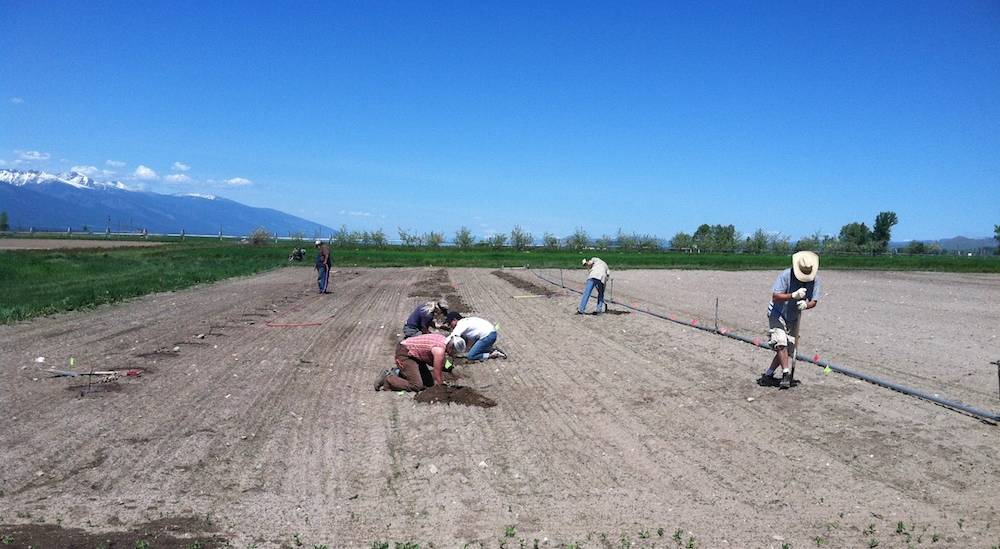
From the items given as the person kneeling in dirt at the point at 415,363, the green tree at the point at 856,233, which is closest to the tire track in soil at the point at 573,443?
the person kneeling in dirt at the point at 415,363

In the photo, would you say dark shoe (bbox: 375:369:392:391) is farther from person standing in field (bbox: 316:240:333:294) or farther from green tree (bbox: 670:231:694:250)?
green tree (bbox: 670:231:694:250)

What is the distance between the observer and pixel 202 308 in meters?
20.8

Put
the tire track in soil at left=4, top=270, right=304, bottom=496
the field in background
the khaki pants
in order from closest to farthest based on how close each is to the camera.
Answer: the tire track in soil at left=4, top=270, right=304, bottom=496
the khaki pants
the field in background

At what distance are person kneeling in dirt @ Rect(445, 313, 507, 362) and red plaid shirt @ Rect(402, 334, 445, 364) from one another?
55.4 inches

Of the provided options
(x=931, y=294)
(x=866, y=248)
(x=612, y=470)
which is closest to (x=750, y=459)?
(x=612, y=470)

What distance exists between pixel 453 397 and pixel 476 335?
2533 mm

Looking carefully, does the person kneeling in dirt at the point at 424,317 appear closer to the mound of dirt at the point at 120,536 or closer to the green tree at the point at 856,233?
the mound of dirt at the point at 120,536

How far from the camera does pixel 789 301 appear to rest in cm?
973

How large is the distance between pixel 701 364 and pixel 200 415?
25.5ft

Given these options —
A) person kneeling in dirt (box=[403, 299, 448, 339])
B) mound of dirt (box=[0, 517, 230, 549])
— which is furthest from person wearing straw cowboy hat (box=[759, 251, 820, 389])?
mound of dirt (box=[0, 517, 230, 549])

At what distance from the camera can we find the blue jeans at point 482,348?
1202cm

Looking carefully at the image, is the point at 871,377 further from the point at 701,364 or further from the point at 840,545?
the point at 840,545

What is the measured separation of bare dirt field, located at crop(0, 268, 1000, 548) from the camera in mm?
5605

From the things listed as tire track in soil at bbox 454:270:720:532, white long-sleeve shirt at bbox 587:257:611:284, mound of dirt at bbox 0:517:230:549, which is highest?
white long-sleeve shirt at bbox 587:257:611:284
